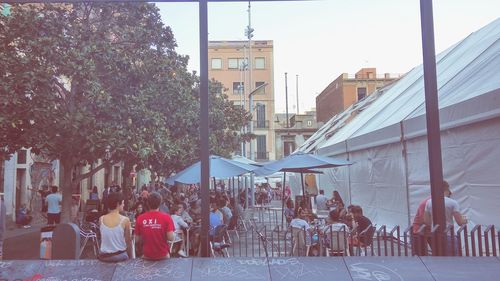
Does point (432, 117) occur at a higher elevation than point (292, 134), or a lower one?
lower

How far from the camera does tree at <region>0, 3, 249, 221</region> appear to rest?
1193 cm

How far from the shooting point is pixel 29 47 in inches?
482

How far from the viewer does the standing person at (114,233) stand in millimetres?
6055

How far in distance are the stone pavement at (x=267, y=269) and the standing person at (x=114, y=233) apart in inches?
5.0

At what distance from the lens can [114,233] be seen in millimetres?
6062

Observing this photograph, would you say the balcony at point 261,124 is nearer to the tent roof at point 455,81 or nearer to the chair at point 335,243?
the tent roof at point 455,81

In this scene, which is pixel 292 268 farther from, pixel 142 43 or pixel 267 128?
pixel 267 128

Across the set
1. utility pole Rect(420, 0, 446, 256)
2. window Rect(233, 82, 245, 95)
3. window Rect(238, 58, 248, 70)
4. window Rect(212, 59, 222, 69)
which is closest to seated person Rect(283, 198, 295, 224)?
utility pole Rect(420, 0, 446, 256)

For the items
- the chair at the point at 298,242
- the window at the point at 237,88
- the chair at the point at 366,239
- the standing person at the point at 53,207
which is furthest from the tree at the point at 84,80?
the window at the point at 237,88

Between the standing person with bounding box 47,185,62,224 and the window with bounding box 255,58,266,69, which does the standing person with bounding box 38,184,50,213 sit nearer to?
the standing person with bounding box 47,185,62,224

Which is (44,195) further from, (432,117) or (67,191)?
(432,117)

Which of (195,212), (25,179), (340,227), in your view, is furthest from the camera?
(25,179)

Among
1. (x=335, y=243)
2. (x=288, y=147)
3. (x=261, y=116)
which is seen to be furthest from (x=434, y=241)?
(x=288, y=147)

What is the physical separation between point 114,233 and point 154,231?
20.0 inches
